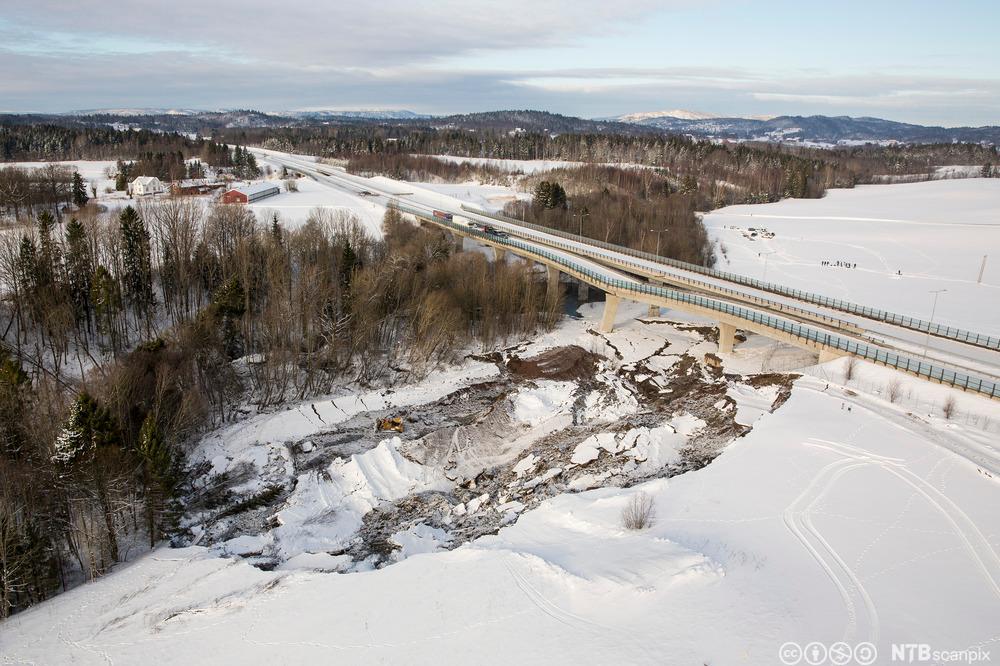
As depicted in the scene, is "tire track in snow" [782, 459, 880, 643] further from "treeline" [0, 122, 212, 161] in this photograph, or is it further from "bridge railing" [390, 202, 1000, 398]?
"treeline" [0, 122, 212, 161]

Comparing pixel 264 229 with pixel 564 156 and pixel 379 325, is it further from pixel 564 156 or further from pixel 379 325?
pixel 564 156

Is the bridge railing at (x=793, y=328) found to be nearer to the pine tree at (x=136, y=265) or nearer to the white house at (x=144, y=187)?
the pine tree at (x=136, y=265)

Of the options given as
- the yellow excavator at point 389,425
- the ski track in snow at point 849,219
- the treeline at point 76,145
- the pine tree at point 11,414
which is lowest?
the yellow excavator at point 389,425

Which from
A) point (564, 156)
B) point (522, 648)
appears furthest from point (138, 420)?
point (564, 156)

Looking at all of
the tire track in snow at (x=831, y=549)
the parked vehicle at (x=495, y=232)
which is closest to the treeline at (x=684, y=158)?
the parked vehicle at (x=495, y=232)

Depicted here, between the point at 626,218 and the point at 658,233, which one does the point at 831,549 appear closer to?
the point at 658,233

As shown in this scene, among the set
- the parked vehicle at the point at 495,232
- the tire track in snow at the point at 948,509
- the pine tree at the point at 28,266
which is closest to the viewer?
the tire track in snow at the point at 948,509
